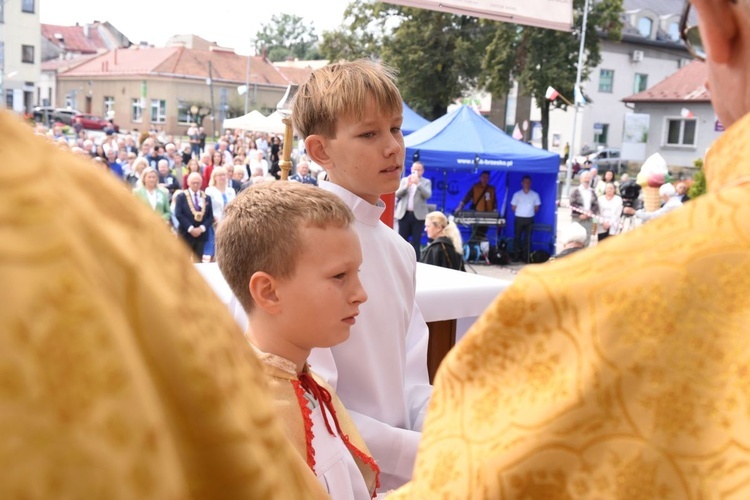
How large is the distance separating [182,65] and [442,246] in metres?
52.3

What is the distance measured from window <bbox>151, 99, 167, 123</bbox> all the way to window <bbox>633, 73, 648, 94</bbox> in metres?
31.3

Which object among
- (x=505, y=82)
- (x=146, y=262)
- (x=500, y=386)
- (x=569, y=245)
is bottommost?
(x=569, y=245)

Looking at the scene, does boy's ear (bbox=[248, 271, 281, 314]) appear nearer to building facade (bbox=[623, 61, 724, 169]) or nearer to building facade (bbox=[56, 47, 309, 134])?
building facade (bbox=[623, 61, 724, 169])

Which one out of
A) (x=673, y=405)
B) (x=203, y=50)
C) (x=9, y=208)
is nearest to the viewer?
(x=9, y=208)

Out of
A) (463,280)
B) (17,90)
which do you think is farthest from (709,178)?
(17,90)

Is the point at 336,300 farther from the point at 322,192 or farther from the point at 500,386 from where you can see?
the point at 500,386

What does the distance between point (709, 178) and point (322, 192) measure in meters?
1.13

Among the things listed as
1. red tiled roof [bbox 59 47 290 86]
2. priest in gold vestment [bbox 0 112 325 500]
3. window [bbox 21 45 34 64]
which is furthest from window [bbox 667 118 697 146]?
priest in gold vestment [bbox 0 112 325 500]

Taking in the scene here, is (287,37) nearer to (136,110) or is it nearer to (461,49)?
(136,110)

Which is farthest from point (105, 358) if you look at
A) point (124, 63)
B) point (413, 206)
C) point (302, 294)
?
point (124, 63)

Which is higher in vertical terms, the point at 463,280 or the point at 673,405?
the point at 673,405

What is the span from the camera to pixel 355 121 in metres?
2.24

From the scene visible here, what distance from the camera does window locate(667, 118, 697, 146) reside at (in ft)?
128

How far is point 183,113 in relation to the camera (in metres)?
57.1
